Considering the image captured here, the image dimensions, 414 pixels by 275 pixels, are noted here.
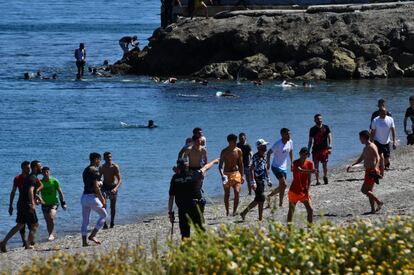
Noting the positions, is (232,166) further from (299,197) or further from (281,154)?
(299,197)

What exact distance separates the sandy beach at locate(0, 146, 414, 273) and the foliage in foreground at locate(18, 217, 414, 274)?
5.15 m

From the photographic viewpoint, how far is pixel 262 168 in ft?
62.3

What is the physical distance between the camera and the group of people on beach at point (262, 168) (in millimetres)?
15508

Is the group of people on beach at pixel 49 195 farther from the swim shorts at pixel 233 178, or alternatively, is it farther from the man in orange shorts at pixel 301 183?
the man in orange shorts at pixel 301 183

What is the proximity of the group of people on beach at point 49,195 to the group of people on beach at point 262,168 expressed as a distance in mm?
1337

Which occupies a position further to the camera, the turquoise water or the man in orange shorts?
the turquoise water

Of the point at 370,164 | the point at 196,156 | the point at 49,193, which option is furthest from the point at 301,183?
the point at 49,193

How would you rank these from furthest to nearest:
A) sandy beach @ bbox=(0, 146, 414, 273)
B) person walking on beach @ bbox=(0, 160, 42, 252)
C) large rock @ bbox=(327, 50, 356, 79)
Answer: large rock @ bbox=(327, 50, 356, 79)
person walking on beach @ bbox=(0, 160, 42, 252)
sandy beach @ bbox=(0, 146, 414, 273)

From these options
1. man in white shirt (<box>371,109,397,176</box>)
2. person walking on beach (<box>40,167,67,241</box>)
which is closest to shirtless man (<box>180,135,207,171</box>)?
person walking on beach (<box>40,167,67,241</box>)

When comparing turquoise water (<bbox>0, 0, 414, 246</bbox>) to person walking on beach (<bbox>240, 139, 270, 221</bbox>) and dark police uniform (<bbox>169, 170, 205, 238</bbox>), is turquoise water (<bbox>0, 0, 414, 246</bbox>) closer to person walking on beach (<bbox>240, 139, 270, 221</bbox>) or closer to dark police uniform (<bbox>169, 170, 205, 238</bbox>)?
person walking on beach (<bbox>240, 139, 270, 221</bbox>)

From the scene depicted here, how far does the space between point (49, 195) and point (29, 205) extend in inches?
42.1

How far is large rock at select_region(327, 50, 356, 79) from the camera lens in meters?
48.6

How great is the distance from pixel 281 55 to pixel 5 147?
1932 centimetres

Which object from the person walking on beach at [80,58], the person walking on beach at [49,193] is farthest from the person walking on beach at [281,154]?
the person walking on beach at [80,58]
